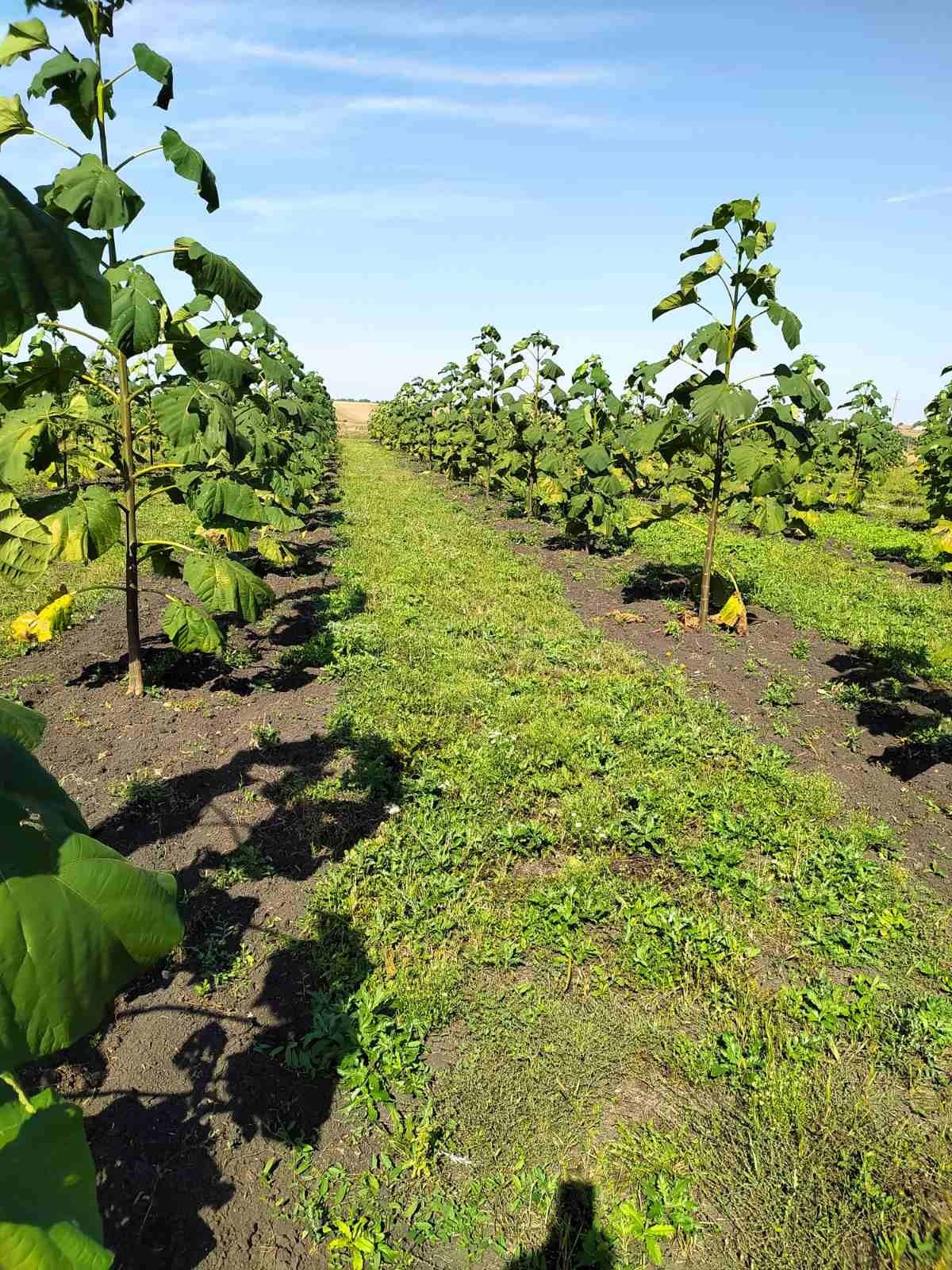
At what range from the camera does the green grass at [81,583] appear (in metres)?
7.81

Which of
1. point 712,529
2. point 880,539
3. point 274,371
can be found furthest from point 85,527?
point 880,539

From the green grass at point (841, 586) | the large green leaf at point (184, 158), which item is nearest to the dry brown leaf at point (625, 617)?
the green grass at point (841, 586)

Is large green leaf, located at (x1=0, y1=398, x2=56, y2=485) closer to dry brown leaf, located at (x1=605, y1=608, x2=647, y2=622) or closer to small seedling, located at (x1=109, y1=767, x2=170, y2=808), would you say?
small seedling, located at (x1=109, y1=767, x2=170, y2=808)

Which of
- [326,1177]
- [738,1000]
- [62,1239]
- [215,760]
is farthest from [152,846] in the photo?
[62,1239]

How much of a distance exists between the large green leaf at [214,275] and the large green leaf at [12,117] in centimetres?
104

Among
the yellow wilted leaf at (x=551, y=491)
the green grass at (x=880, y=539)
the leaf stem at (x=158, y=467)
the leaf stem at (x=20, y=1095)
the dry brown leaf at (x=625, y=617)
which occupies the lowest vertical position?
the dry brown leaf at (x=625, y=617)

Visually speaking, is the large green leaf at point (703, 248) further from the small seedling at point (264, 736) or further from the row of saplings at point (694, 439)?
the small seedling at point (264, 736)

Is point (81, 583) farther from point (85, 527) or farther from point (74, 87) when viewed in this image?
point (74, 87)

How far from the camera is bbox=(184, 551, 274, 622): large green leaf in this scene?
5227 mm

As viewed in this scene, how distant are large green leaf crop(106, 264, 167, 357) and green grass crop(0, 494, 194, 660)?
2961 mm

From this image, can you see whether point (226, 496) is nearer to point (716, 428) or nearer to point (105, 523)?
point (105, 523)

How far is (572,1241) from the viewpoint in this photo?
2422 millimetres

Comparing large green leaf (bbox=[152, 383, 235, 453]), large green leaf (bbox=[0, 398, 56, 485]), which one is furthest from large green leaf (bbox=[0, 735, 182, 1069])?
large green leaf (bbox=[152, 383, 235, 453])

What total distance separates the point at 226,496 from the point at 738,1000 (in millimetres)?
4436
